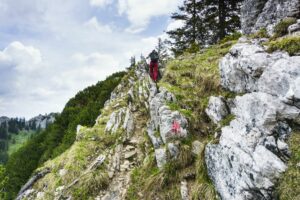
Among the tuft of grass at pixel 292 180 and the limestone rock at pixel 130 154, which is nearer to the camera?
the tuft of grass at pixel 292 180

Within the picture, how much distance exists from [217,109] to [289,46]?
2797mm

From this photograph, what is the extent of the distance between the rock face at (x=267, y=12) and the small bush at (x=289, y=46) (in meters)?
3.42

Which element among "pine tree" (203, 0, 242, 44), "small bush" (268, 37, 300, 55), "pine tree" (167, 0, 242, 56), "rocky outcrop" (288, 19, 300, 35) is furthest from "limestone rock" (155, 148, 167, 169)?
"pine tree" (203, 0, 242, 44)

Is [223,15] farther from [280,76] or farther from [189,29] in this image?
[280,76]

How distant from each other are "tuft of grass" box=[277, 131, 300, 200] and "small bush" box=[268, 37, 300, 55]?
304 cm

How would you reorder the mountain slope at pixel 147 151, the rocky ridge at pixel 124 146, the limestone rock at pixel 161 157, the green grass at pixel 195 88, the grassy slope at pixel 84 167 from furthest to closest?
the grassy slope at pixel 84 167 → the green grass at pixel 195 88 → the rocky ridge at pixel 124 146 → the limestone rock at pixel 161 157 → the mountain slope at pixel 147 151

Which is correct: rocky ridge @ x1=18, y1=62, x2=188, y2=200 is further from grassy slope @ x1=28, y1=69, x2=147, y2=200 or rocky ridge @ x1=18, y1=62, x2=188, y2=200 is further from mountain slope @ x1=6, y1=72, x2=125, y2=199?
mountain slope @ x1=6, y1=72, x2=125, y2=199

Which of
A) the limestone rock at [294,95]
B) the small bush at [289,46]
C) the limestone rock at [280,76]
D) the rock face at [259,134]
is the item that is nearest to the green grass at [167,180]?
the rock face at [259,134]

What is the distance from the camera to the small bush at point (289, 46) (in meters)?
8.29

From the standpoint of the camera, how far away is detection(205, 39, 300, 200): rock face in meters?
6.49

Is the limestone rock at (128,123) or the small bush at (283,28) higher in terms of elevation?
the small bush at (283,28)

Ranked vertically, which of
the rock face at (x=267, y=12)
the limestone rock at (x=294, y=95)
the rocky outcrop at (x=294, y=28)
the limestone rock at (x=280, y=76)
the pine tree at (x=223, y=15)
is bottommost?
the limestone rock at (x=294, y=95)

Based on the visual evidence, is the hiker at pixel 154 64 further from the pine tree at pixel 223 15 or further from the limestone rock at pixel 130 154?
the pine tree at pixel 223 15

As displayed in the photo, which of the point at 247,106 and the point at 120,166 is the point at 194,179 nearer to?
the point at 247,106
